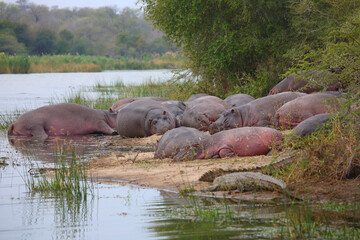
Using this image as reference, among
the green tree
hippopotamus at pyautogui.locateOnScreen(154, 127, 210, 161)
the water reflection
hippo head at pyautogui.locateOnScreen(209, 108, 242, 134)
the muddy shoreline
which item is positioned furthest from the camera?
the green tree

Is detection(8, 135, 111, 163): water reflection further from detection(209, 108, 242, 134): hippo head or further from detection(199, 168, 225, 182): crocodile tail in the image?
detection(199, 168, 225, 182): crocodile tail

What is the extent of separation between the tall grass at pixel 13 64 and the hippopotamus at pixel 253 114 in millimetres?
31874

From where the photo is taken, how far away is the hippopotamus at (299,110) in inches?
388

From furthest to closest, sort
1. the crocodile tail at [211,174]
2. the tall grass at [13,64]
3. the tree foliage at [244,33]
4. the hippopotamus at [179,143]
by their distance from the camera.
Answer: the tall grass at [13,64] → the tree foliage at [244,33] → the hippopotamus at [179,143] → the crocodile tail at [211,174]

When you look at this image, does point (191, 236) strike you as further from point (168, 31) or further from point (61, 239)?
point (168, 31)

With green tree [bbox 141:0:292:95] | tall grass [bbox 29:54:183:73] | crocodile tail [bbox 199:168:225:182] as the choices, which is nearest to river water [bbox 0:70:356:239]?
crocodile tail [bbox 199:168:225:182]

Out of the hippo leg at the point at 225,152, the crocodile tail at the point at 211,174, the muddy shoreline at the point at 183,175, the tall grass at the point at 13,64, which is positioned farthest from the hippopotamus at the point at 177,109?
the tall grass at the point at 13,64

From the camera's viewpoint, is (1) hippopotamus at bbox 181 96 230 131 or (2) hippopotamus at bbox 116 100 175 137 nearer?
(1) hippopotamus at bbox 181 96 230 131

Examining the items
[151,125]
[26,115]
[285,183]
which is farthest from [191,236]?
[26,115]

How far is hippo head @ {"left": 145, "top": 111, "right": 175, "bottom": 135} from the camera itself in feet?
38.2

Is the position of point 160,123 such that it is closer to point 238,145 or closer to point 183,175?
point 238,145

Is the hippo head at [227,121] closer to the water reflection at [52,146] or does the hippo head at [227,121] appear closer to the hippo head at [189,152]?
the water reflection at [52,146]

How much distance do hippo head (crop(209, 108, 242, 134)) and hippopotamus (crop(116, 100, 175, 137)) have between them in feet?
4.93

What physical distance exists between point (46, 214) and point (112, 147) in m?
5.28
